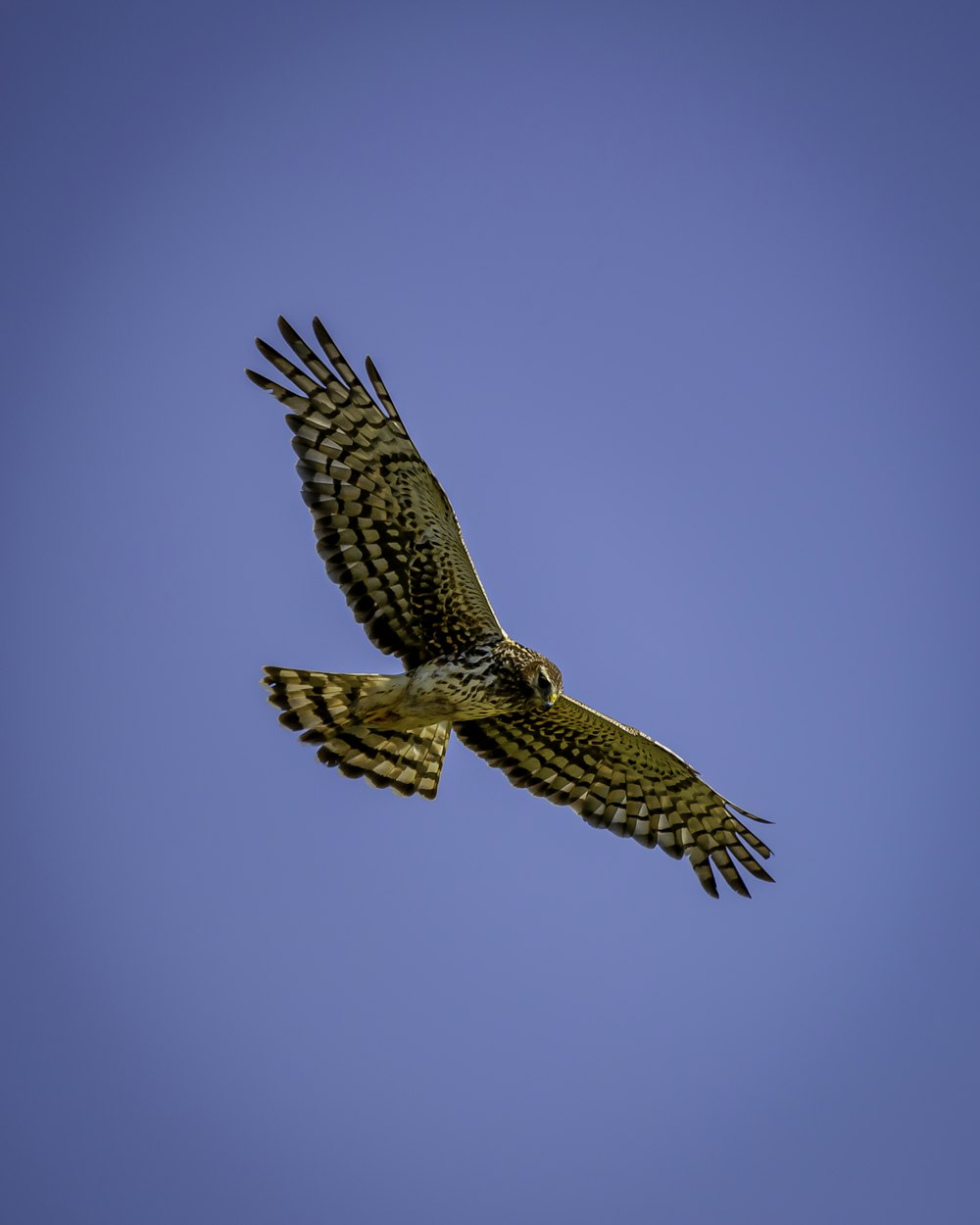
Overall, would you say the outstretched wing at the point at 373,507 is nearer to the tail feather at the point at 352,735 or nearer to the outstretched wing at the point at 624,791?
the tail feather at the point at 352,735

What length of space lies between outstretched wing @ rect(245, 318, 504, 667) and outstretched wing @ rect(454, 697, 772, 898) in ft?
3.80

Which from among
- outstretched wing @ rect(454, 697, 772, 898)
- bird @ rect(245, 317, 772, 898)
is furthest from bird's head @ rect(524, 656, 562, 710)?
outstretched wing @ rect(454, 697, 772, 898)

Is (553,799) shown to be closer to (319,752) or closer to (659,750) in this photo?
(659,750)

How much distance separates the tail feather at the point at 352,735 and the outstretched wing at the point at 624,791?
42 centimetres

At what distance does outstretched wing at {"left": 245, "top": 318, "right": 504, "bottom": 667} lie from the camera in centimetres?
936

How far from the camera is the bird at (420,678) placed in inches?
370

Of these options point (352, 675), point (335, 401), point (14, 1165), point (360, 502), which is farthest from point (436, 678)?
point (14, 1165)

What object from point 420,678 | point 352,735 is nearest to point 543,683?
point 420,678

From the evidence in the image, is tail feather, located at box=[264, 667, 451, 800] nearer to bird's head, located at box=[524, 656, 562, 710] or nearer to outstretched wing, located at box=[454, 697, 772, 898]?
outstretched wing, located at box=[454, 697, 772, 898]

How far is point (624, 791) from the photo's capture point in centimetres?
1056

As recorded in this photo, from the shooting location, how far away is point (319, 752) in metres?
9.94

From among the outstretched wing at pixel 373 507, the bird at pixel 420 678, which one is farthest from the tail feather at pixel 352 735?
the outstretched wing at pixel 373 507

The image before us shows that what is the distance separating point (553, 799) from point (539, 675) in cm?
151

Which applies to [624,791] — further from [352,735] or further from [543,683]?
[352,735]
